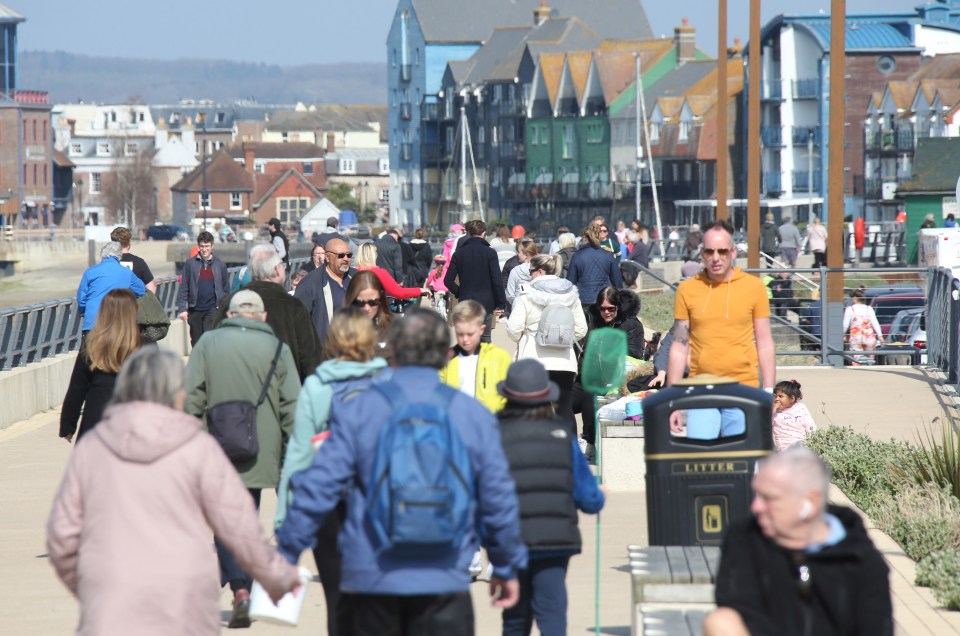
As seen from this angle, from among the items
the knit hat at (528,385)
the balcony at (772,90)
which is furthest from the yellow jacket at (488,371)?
the balcony at (772,90)

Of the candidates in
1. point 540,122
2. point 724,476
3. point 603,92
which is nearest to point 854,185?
point 603,92

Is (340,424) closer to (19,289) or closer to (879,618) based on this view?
(879,618)

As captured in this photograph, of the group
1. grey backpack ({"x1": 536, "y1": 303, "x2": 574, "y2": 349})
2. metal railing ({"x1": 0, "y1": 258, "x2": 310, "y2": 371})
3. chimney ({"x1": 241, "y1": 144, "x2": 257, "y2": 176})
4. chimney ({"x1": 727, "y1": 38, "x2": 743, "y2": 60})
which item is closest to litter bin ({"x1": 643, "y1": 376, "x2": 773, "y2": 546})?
grey backpack ({"x1": 536, "y1": 303, "x2": 574, "y2": 349})

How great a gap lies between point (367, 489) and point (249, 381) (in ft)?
8.99

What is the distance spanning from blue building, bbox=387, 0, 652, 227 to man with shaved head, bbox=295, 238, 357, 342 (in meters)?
111

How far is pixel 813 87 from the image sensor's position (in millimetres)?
82000

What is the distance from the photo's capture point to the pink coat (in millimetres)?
4984

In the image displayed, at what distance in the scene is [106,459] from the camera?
198 inches

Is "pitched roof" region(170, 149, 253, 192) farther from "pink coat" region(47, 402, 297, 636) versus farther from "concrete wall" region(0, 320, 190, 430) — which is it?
"pink coat" region(47, 402, 297, 636)

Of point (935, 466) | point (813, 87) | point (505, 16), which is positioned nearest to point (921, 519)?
point (935, 466)

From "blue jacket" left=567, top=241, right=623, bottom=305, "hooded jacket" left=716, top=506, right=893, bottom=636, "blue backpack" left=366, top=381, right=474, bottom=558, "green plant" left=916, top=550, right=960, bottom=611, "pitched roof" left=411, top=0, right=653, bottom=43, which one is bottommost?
"green plant" left=916, top=550, right=960, bottom=611

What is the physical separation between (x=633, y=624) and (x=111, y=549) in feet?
8.57

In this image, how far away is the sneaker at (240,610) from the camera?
26.5 ft

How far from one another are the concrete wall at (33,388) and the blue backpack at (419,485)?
11.7 m
